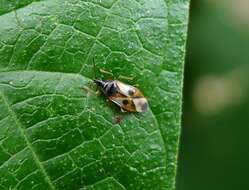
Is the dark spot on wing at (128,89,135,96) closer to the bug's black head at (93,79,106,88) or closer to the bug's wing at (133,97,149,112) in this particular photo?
the bug's wing at (133,97,149,112)

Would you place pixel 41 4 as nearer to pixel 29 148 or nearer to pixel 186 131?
pixel 29 148

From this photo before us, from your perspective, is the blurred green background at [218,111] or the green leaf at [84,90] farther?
the blurred green background at [218,111]

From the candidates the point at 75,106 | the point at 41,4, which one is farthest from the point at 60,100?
the point at 41,4

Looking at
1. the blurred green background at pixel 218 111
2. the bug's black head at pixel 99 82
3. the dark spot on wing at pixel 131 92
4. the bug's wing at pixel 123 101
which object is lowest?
the blurred green background at pixel 218 111

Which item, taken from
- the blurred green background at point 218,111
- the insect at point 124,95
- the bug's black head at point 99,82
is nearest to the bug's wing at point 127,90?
the insect at point 124,95

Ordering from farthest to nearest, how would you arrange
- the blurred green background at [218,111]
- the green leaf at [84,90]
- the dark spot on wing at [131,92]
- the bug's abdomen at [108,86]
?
the blurred green background at [218,111], the dark spot on wing at [131,92], the bug's abdomen at [108,86], the green leaf at [84,90]

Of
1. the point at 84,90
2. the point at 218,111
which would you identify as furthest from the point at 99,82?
the point at 218,111

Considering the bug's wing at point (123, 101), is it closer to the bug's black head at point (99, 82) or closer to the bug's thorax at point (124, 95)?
the bug's thorax at point (124, 95)
